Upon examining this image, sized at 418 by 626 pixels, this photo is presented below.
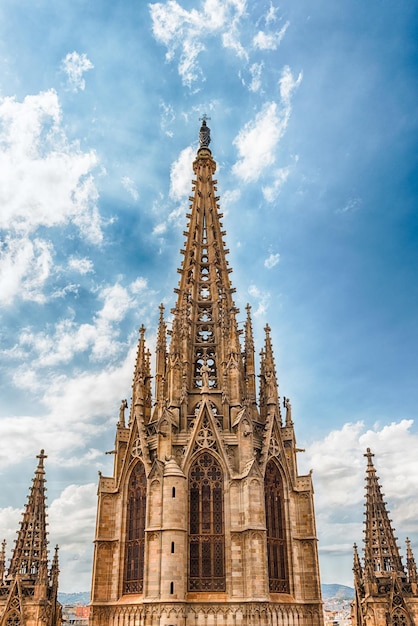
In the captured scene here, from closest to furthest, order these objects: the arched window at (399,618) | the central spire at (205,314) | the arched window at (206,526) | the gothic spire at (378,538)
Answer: the arched window at (399,618) → the arched window at (206,526) → the gothic spire at (378,538) → the central spire at (205,314)

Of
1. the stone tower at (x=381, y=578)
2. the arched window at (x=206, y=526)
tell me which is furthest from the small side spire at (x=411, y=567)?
the arched window at (x=206, y=526)

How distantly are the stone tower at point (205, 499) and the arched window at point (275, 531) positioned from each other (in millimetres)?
75

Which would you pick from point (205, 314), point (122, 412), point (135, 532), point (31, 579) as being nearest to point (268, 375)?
point (205, 314)

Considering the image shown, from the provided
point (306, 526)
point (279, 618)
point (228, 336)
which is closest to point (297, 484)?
point (306, 526)

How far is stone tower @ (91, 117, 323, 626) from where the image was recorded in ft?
115

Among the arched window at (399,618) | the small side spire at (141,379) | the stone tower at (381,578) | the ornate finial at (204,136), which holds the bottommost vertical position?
the arched window at (399,618)

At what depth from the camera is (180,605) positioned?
113ft

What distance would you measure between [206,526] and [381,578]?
11230 millimetres

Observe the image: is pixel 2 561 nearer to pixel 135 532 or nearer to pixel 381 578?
pixel 135 532

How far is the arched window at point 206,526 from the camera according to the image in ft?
119

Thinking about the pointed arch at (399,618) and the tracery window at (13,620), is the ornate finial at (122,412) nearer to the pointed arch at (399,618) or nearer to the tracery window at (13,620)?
the tracery window at (13,620)

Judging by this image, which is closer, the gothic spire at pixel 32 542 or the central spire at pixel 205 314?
the gothic spire at pixel 32 542

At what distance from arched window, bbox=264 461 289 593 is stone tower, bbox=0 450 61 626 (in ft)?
45.6

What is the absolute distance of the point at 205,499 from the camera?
3803cm
